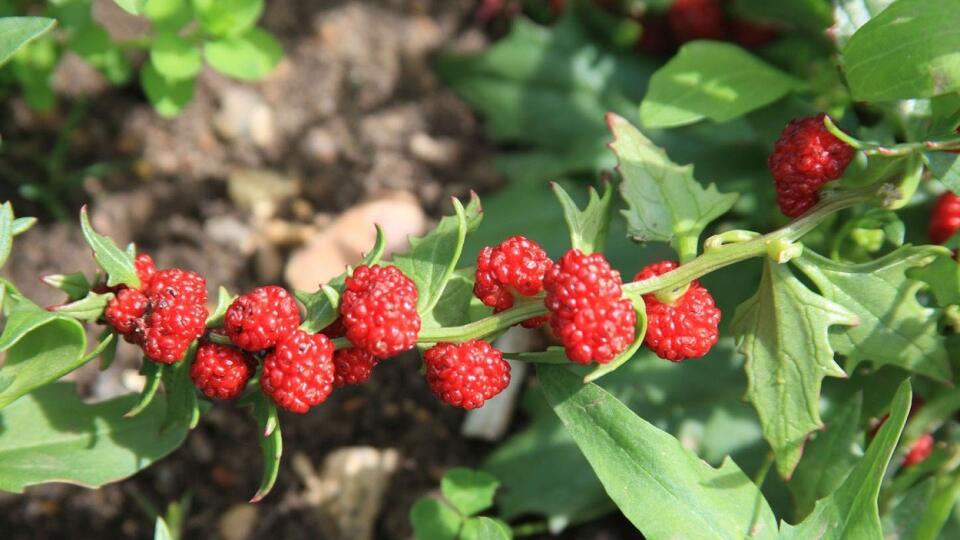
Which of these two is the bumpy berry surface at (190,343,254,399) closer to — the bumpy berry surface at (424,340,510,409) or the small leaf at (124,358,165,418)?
the small leaf at (124,358,165,418)

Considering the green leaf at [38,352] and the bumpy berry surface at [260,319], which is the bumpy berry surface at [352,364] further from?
the green leaf at [38,352]

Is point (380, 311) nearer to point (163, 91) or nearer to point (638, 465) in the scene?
point (638, 465)

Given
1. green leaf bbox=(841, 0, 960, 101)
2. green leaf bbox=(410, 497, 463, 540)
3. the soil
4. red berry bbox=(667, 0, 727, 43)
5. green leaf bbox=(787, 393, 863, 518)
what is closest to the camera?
green leaf bbox=(841, 0, 960, 101)

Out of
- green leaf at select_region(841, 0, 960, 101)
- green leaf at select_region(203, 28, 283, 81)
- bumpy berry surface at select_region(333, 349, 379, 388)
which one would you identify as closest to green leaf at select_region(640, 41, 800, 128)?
green leaf at select_region(841, 0, 960, 101)

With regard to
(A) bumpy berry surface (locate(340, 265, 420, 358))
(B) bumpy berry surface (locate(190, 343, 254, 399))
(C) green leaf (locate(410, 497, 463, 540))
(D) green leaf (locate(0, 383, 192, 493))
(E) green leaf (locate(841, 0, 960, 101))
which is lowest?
(C) green leaf (locate(410, 497, 463, 540))

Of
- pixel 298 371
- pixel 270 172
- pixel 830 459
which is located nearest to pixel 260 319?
pixel 298 371

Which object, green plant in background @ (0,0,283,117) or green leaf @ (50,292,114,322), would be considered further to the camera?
green plant in background @ (0,0,283,117)

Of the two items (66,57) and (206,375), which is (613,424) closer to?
(206,375)
